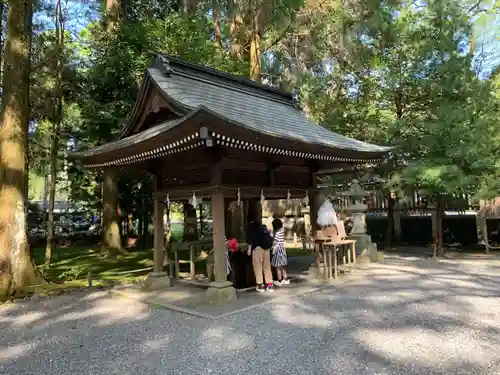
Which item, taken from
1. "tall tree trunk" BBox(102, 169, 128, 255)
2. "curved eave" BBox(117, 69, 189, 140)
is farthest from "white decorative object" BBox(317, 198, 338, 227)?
"tall tree trunk" BBox(102, 169, 128, 255)

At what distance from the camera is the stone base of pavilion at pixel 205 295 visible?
6.14m

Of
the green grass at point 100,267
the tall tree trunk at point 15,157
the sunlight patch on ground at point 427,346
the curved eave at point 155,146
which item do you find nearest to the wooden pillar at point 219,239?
the curved eave at point 155,146

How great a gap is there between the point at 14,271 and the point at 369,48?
12477 mm

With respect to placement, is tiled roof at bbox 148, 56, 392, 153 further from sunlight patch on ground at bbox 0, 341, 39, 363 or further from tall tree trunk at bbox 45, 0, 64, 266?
tall tree trunk at bbox 45, 0, 64, 266

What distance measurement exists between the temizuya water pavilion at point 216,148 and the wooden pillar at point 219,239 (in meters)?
0.02

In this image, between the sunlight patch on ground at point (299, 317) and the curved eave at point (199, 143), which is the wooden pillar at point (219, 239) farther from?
the sunlight patch on ground at point (299, 317)

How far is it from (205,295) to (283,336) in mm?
2708

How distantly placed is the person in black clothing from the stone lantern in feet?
13.3

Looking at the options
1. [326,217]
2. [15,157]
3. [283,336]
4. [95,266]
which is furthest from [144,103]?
[95,266]

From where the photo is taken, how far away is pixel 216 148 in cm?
661

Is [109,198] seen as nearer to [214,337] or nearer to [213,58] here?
[213,58]

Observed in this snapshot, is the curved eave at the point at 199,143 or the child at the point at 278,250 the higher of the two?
the curved eave at the point at 199,143

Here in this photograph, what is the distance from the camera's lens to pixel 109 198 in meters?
16.3

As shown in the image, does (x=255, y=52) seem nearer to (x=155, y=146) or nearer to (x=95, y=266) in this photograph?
(x=155, y=146)
